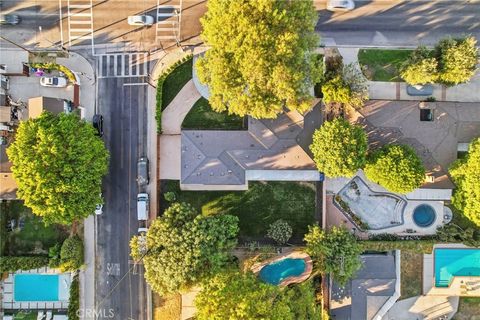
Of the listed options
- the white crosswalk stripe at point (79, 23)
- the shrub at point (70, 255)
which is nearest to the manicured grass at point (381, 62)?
the white crosswalk stripe at point (79, 23)

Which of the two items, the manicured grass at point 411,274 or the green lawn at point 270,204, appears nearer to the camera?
the green lawn at point 270,204

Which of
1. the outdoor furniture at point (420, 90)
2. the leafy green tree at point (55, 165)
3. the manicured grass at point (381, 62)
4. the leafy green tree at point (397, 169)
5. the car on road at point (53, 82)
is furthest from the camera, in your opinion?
the manicured grass at point (381, 62)

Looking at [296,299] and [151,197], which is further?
[151,197]

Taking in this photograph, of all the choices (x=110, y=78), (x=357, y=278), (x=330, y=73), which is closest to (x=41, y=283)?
(x=110, y=78)

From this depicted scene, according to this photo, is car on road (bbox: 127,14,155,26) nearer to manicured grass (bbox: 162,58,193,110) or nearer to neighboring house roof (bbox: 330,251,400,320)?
manicured grass (bbox: 162,58,193,110)

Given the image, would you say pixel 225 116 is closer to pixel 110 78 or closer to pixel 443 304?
pixel 110 78

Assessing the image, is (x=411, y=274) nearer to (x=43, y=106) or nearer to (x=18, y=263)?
(x=18, y=263)

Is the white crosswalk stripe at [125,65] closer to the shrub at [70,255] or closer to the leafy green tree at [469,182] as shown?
the shrub at [70,255]
